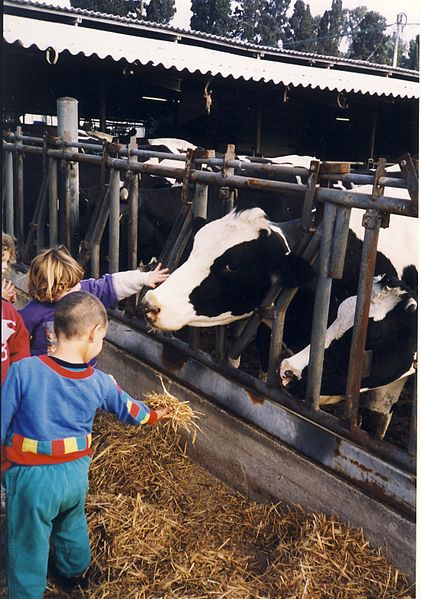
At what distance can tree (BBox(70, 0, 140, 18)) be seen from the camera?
18.1ft

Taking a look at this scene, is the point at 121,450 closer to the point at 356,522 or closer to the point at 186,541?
the point at 186,541

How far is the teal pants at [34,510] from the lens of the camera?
6.84ft

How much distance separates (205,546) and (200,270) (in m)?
1.22

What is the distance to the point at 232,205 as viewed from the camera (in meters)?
3.48

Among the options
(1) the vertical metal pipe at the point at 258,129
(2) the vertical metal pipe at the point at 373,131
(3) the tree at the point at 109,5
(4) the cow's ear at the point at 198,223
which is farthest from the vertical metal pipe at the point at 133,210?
(2) the vertical metal pipe at the point at 373,131

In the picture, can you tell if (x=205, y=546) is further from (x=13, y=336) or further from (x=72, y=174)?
(x=72, y=174)

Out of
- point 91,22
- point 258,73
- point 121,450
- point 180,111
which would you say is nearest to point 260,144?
point 180,111

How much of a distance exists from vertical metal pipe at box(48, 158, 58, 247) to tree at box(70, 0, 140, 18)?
4.87 ft

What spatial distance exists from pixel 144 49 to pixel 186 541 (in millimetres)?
4878

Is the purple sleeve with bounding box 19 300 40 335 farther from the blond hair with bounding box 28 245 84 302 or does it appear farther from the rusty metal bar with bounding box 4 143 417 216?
the rusty metal bar with bounding box 4 143 417 216

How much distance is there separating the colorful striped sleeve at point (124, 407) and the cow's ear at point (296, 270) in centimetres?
97

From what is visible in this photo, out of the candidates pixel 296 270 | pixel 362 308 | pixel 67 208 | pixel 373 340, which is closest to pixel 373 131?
pixel 67 208

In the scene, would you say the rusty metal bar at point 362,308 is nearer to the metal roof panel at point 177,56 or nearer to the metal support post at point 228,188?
the metal support post at point 228,188

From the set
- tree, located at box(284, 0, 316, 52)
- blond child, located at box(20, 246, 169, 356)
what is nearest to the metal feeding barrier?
tree, located at box(284, 0, 316, 52)
